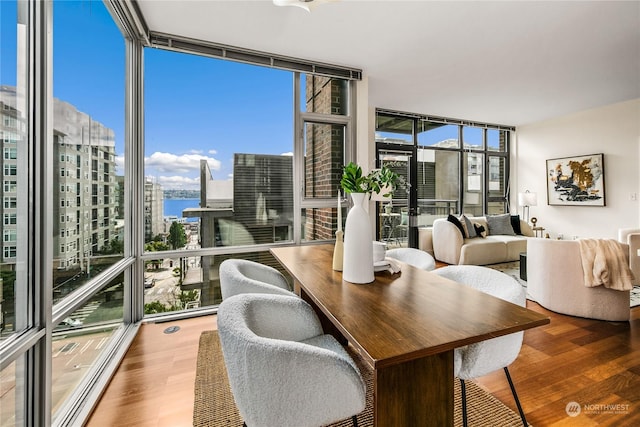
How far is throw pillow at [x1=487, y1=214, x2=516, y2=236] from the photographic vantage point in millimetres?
5285

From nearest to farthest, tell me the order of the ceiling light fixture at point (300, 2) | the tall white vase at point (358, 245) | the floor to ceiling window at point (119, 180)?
1. the floor to ceiling window at point (119, 180)
2. the tall white vase at point (358, 245)
3. the ceiling light fixture at point (300, 2)

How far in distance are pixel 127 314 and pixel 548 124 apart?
7380 millimetres

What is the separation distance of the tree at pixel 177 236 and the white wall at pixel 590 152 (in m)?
6.45

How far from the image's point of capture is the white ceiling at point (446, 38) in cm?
238

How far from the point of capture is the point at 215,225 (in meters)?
3.03

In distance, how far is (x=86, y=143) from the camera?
1793 mm

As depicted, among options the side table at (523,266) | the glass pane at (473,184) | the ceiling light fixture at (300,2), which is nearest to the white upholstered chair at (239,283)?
the ceiling light fixture at (300,2)

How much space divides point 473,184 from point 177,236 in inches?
223

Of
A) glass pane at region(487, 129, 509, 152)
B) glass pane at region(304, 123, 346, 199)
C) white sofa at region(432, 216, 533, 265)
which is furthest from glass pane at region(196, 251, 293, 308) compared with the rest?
glass pane at region(487, 129, 509, 152)

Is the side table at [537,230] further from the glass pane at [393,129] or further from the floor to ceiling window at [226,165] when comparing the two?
the floor to ceiling window at [226,165]

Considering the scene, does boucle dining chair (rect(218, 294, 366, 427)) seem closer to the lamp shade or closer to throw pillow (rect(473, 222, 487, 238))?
throw pillow (rect(473, 222, 487, 238))

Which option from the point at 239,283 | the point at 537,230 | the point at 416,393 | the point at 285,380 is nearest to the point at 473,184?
the point at 537,230

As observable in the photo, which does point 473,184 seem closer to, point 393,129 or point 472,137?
point 472,137

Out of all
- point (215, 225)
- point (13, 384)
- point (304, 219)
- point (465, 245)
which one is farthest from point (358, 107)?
point (13, 384)
